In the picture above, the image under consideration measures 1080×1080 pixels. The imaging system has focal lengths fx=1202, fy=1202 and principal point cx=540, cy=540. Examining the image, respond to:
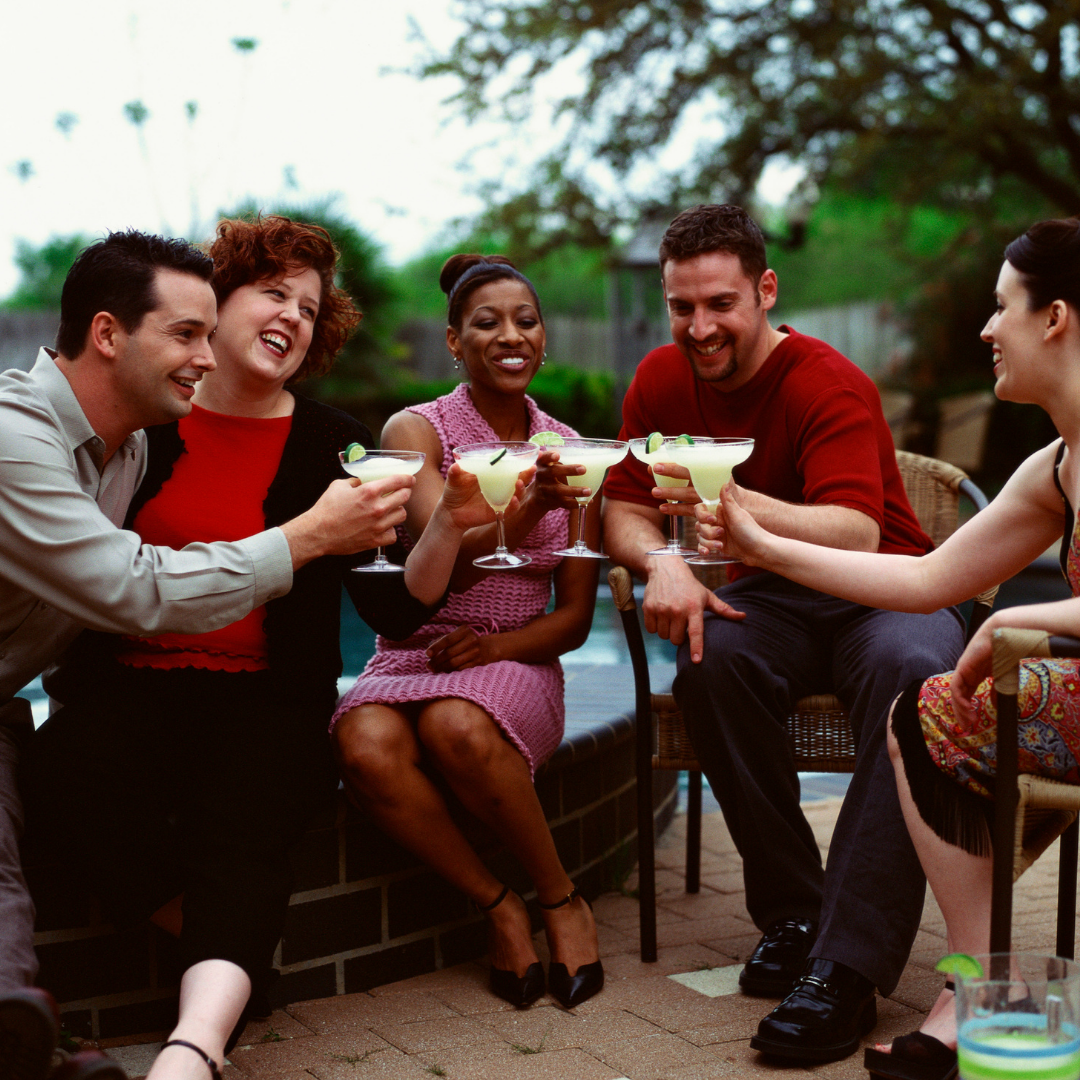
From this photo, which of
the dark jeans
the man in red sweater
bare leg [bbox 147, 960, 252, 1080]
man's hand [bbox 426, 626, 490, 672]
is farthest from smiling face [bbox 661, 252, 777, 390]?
bare leg [bbox 147, 960, 252, 1080]

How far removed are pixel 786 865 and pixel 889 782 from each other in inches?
14.7

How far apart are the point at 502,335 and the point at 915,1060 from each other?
1713 mm

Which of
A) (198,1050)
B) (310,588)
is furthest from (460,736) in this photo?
(198,1050)

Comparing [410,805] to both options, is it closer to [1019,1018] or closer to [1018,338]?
[1019,1018]

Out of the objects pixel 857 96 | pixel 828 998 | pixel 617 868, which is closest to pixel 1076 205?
pixel 857 96

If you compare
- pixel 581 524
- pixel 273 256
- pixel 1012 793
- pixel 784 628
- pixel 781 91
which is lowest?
pixel 1012 793

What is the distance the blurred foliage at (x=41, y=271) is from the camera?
70.6ft

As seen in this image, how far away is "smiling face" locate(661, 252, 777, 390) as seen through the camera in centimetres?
275

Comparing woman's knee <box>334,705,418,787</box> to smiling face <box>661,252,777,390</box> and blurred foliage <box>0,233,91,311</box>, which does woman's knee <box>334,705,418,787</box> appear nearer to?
smiling face <box>661,252,777,390</box>

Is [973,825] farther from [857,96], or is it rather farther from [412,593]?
[857,96]

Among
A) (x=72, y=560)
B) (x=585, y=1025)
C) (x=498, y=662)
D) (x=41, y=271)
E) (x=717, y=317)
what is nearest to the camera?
(x=72, y=560)

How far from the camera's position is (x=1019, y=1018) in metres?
1.56

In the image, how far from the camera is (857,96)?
1037 cm

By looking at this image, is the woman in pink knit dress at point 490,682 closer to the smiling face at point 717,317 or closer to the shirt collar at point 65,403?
the smiling face at point 717,317
